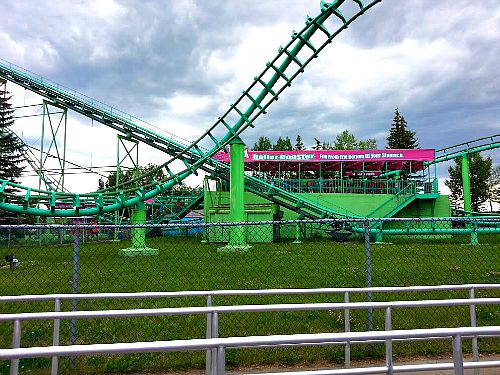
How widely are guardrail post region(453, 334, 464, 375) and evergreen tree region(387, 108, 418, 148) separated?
227 feet

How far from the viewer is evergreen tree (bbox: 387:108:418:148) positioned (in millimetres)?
67562

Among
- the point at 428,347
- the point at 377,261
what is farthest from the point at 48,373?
the point at 377,261

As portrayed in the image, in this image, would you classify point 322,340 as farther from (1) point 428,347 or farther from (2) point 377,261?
(2) point 377,261

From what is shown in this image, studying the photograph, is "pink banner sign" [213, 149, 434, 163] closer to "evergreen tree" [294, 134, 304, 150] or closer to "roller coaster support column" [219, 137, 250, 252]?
"roller coaster support column" [219, 137, 250, 252]

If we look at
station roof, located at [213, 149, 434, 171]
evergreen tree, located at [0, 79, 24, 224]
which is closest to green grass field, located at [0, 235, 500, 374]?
station roof, located at [213, 149, 434, 171]

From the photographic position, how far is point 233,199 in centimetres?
2206

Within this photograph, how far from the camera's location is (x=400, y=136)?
68.3m

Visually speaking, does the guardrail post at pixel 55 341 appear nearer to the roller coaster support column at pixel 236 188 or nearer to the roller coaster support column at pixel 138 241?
the roller coaster support column at pixel 138 241

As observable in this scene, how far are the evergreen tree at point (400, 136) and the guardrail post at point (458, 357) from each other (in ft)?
227

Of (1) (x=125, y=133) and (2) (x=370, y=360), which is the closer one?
(2) (x=370, y=360)

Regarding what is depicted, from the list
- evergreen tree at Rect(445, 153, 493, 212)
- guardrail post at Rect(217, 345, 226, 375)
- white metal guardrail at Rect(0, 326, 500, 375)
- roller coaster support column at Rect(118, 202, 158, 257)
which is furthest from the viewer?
evergreen tree at Rect(445, 153, 493, 212)

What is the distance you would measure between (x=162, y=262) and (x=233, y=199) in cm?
786

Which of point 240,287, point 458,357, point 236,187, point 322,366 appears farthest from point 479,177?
point 458,357

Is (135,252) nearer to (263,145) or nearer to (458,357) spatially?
(458,357)
